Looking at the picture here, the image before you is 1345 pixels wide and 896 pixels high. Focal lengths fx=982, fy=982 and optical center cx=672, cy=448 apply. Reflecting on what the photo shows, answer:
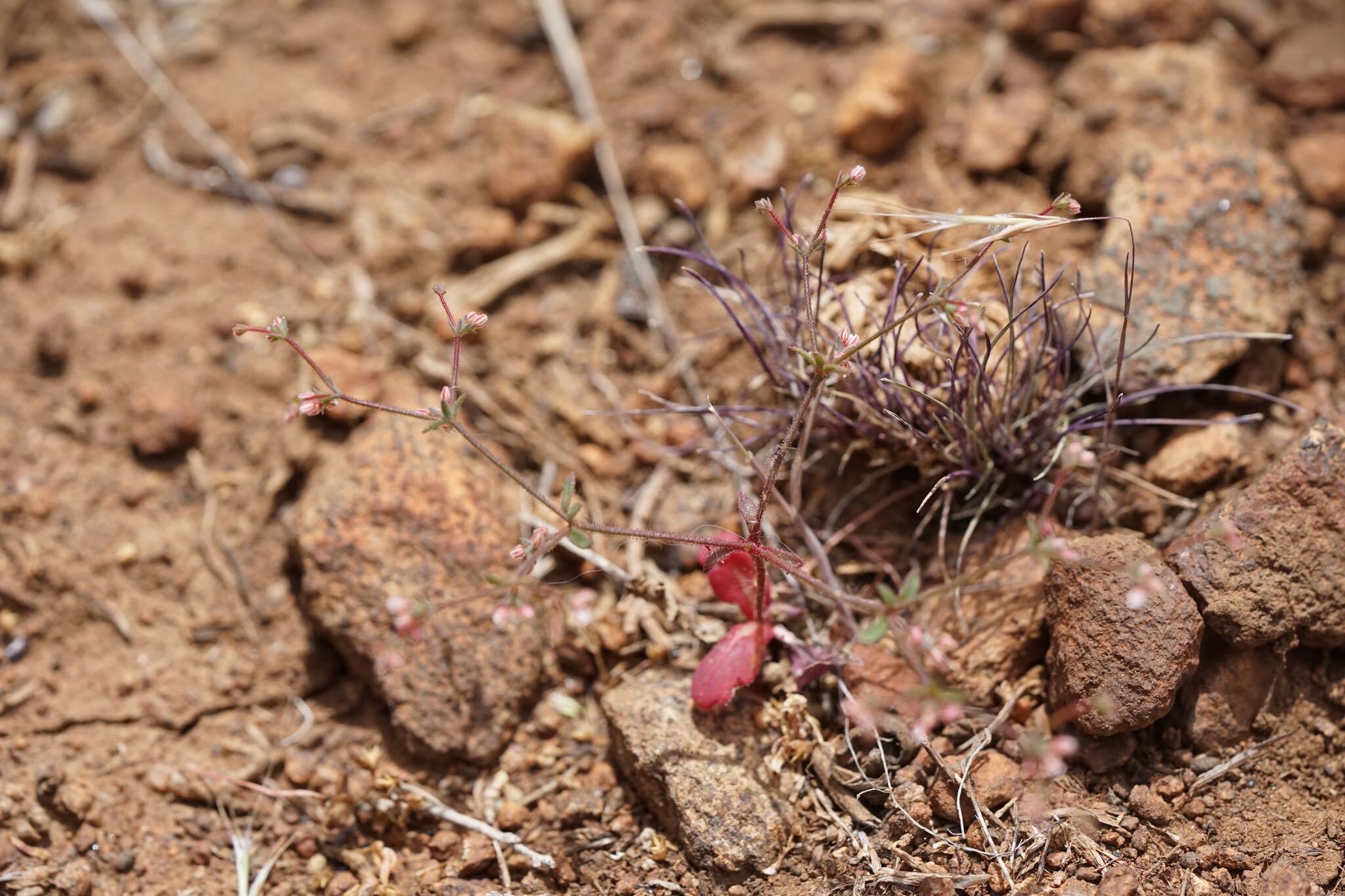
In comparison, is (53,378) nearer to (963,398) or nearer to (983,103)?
(963,398)

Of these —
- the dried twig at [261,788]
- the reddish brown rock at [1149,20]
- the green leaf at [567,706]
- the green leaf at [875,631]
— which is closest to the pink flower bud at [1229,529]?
the green leaf at [875,631]

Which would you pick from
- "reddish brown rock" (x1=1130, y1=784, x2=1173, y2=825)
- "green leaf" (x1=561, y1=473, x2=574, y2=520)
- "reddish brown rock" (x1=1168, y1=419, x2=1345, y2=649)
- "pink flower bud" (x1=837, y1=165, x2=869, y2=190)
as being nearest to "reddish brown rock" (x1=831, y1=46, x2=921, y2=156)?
"pink flower bud" (x1=837, y1=165, x2=869, y2=190)

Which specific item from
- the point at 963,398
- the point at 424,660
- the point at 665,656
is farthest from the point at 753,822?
the point at 963,398

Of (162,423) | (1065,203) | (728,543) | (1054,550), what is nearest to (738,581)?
(728,543)

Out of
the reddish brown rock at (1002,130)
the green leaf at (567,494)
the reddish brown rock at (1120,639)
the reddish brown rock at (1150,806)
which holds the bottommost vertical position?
the reddish brown rock at (1150,806)

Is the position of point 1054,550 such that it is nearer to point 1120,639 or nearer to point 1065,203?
point 1120,639

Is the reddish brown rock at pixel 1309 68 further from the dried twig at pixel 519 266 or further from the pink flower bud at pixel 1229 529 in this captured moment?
the dried twig at pixel 519 266

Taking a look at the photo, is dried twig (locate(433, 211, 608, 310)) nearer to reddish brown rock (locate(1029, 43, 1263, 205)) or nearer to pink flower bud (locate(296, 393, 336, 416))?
pink flower bud (locate(296, 393, 336, 416))
